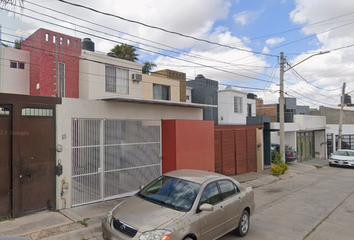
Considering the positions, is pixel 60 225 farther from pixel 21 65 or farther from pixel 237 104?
pixel 237 104

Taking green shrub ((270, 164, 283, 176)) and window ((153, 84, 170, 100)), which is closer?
green shrub ((270, 164, 283, 176))

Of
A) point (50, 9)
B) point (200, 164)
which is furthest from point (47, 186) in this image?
point (200, 164)

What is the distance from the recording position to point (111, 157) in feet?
25.9

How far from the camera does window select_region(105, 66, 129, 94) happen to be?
58.1ft

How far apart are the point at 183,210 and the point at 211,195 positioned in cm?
84

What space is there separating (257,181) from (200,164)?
13.4 ft

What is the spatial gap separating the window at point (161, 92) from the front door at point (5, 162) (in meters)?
15.3

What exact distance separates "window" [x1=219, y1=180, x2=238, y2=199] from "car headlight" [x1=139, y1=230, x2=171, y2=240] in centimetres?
186

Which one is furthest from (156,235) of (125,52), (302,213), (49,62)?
(125,52)

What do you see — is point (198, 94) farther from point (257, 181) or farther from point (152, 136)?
point (152, 136)

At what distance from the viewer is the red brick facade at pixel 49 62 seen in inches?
653

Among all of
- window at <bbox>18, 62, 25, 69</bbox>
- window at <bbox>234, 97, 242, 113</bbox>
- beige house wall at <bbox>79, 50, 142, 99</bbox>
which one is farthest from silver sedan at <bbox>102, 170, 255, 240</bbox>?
window at <bbox>234, 97, 242, 113</bbox>

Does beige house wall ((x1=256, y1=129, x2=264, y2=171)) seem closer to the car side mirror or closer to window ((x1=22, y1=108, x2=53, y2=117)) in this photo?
the car side mirror

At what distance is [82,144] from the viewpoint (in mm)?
7211
